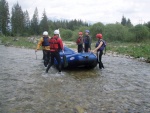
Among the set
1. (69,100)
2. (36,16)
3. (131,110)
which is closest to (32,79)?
(69,100)

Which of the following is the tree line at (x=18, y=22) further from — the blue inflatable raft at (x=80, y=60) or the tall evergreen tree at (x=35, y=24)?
the blue inflatable raft at (x=80, y=60)

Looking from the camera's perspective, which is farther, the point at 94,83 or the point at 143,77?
the point at 143,77

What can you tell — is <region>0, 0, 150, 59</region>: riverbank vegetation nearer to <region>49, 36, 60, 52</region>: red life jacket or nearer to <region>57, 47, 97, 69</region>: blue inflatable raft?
<region>57, 47, 97, 69</region>: blue inflatable raft

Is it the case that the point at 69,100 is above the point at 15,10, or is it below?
below

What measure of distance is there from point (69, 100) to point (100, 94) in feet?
4.50

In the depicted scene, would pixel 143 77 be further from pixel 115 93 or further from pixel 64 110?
pixel 64 110

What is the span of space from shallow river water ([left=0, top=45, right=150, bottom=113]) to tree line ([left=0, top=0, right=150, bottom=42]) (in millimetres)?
42912

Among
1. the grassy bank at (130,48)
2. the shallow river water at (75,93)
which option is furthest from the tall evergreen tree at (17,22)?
the shallow river water at (75,93)

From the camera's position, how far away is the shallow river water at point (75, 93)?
6711mm

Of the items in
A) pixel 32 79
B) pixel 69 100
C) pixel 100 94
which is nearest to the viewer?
pixel 69 100

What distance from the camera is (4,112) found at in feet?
20.6

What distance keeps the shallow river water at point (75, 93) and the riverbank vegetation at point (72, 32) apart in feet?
32.4

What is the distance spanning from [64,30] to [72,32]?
649 cm

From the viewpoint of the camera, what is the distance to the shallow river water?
671 centimetres
